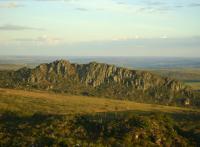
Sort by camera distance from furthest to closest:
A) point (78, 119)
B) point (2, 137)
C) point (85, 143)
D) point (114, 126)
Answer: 1. point (78, 119)
2. point (114, 126)
3. point (2, 137)
4. point (85, 143)

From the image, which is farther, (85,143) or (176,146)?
(176,146)

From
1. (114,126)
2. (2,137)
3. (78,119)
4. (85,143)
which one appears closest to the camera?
(85,143)

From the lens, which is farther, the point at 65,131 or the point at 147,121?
the point at 147,121

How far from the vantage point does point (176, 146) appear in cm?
9919

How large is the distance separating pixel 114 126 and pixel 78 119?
1134cm

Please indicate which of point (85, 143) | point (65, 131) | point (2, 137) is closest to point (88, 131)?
point (65, 131)

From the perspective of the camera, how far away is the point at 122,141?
95.0 m

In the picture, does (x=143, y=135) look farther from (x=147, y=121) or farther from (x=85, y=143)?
(x=85, y=143)

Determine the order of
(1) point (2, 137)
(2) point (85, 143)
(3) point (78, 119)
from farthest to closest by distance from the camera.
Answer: (3) point (78, 119) < (1) point (2, 137) < (2) point (85, 143)

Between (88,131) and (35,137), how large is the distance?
46.9ft

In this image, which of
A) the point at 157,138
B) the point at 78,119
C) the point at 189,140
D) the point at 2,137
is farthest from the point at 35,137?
the point at 189,140

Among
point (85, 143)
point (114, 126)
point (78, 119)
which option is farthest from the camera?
point (78, 119)

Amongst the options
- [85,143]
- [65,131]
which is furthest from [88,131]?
[85,143]

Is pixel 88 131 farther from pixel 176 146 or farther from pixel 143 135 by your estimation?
pixel 176 146
